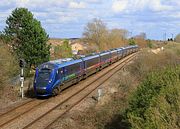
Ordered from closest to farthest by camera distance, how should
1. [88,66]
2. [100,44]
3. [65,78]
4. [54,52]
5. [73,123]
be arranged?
Answer: [73,123], [65,78], [88,66], [54,52], [100,44]

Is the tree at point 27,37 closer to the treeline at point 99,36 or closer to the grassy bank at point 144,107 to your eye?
the grassy bank at point 144,107

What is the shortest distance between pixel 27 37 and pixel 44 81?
20693mm

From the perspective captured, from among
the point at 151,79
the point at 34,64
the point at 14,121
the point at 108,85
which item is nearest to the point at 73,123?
the point at 14,121

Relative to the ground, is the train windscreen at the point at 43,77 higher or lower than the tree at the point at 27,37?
lower

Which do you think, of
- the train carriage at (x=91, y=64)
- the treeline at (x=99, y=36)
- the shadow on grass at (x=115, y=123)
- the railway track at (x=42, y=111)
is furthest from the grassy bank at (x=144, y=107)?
the treeline at (x=99, y=36)

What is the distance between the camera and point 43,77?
25031mm

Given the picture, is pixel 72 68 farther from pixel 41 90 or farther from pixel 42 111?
pixel 42 111

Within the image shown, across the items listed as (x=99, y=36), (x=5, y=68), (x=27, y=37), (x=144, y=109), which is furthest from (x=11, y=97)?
(x=99, y=36)

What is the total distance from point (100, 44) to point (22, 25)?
184 feet

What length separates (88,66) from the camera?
36.4 metres

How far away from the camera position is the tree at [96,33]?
10276cm

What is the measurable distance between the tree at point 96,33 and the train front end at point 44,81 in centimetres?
7564

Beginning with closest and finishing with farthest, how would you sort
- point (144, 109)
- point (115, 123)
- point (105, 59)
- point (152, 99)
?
1. point (152, 99)
2. point (144, 109)
3. point (115, 123)
4. point (105, 59)

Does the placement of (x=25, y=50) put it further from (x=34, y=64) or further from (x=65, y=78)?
(x=65, y=78)
